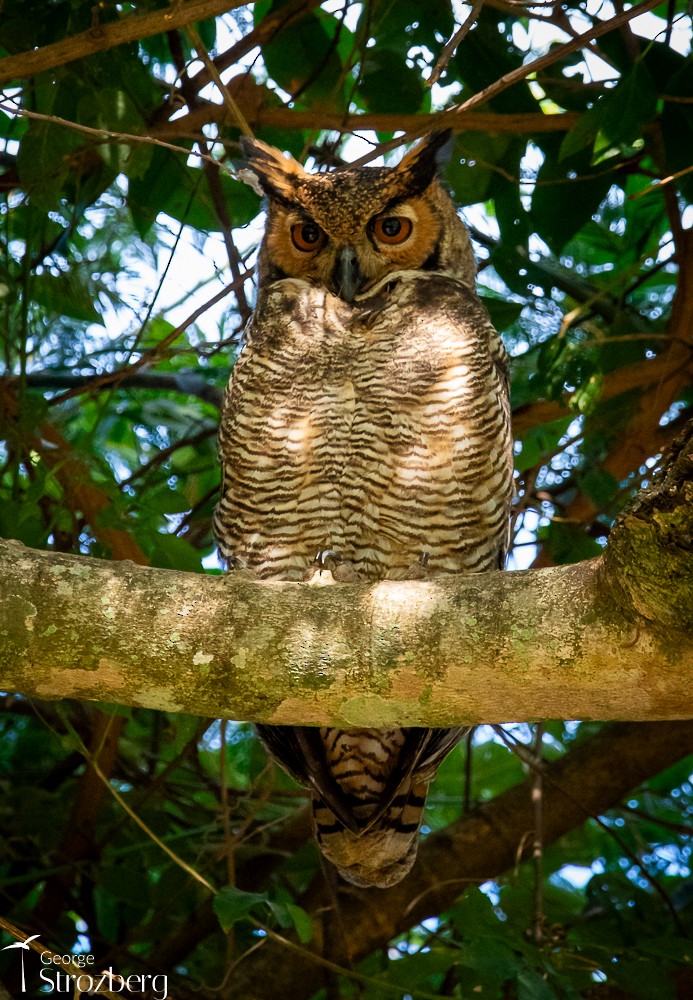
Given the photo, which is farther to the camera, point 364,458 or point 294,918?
point 364,458

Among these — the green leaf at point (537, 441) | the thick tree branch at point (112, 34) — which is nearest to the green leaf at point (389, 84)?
the thick tree branch at point (112, 34)

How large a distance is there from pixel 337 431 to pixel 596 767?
1312 mm

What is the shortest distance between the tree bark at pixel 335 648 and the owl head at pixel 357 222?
3.58 feet

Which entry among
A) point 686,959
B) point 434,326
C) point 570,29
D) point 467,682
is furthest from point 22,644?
point 570,29

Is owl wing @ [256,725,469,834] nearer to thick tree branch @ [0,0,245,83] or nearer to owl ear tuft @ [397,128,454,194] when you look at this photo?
owl ear tuft @ [397,128,454,194]

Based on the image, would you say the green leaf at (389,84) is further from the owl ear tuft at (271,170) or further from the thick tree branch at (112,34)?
the thick tree branch at (112,34)

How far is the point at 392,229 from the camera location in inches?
104

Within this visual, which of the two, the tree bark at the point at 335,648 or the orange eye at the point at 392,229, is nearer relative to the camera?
the tree bark at the point at 335,648

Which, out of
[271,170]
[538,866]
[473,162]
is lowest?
[538,866]

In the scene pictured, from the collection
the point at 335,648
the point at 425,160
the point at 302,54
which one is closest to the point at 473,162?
the point at 425,160

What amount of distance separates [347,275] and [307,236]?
0.20 metres

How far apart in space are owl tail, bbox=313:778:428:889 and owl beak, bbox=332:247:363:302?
1.10 m

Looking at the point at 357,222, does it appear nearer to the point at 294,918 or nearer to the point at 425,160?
the point at 425,160

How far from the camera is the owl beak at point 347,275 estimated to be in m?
2.51
